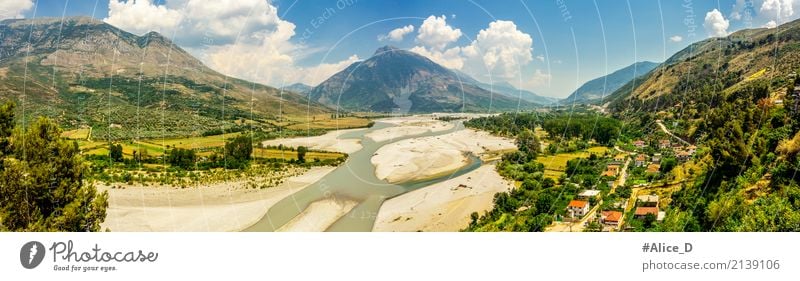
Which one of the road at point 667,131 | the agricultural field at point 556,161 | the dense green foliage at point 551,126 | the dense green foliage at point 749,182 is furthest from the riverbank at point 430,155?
the road at point 667,131

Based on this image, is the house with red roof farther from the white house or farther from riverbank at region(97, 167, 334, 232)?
riverbank at region(97, 167, 334, 232)

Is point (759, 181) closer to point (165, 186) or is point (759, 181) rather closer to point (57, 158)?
point (57, 158)

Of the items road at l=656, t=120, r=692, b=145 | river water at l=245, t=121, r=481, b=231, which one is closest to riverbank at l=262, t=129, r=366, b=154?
river water at l=245, t=121, r=481, b=231

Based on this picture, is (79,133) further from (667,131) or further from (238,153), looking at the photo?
(667,131)

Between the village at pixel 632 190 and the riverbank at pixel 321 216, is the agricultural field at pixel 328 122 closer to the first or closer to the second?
the riverbank at pixel 321 216
